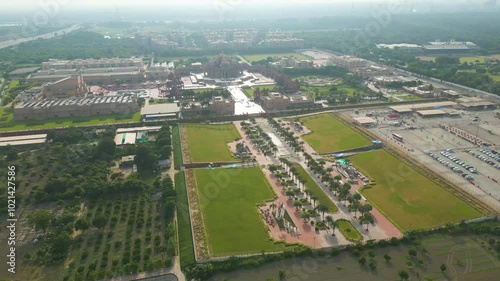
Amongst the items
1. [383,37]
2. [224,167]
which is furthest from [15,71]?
[383,37]

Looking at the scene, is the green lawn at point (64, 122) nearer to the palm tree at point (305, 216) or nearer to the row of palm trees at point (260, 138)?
the row of palm trees at point (260, 138)

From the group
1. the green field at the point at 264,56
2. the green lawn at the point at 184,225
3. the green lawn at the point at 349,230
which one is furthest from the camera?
the green field at the point at 264,56

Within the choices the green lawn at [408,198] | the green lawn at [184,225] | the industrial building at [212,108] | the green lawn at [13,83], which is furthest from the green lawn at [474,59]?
the green lawn at [13,83]

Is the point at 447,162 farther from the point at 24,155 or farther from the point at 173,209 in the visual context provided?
the point at 24,155

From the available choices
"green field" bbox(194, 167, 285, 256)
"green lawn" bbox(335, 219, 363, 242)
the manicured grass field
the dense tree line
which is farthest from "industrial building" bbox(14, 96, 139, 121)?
the dense tree line

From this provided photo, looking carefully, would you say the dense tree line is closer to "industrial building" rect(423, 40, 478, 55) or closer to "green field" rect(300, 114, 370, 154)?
"green field" rect(300, 114, 370, 154)

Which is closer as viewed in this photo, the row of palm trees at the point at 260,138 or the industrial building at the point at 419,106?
the row of palm trees at the point at 260,138

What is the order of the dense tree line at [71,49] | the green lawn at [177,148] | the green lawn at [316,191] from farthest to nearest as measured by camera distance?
the dense tree line at [71,49]
the green lawn at [177,148]
the green lawn at [316,191]
